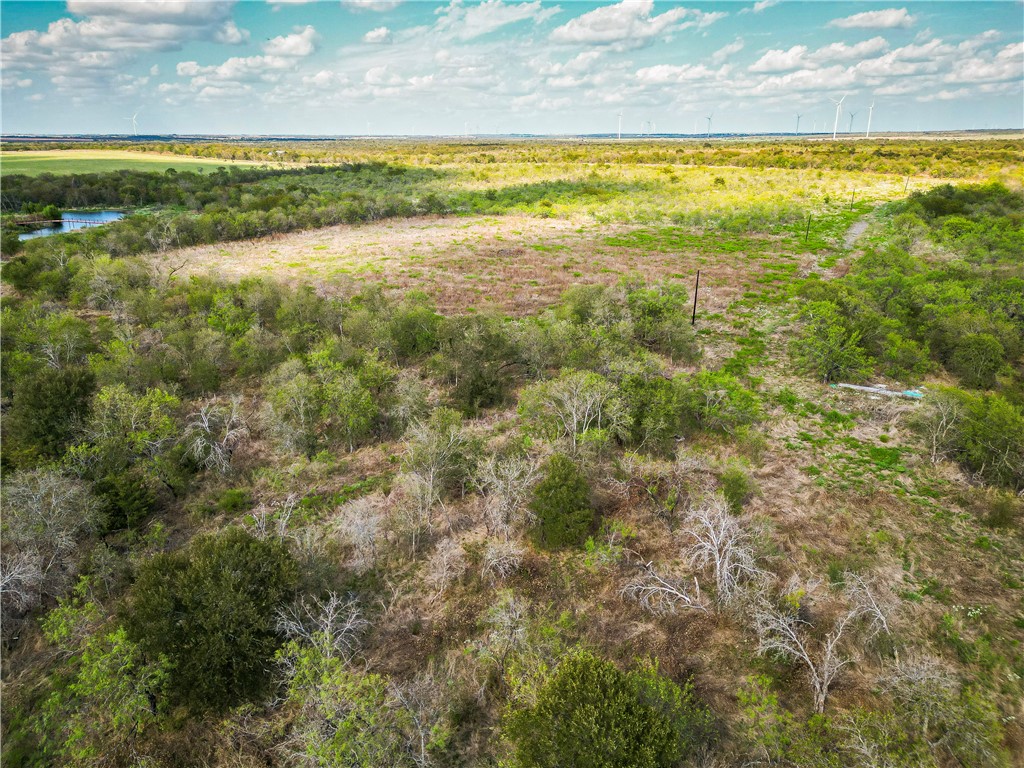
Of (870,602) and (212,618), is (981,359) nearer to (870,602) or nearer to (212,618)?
(870,602)

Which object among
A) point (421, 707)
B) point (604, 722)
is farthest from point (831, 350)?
point (421, 707)

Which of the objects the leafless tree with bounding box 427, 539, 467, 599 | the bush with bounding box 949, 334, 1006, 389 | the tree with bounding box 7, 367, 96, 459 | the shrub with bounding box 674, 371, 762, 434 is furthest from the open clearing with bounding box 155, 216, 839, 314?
the leafless tree with bounding box 427, 539, 467, 599

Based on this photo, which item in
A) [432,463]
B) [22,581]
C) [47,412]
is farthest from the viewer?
[47,412]

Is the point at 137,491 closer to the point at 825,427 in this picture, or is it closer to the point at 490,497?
the point at 490,497

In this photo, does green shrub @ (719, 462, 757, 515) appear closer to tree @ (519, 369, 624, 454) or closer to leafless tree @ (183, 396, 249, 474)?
tree @ (519, 369, 624, 454)

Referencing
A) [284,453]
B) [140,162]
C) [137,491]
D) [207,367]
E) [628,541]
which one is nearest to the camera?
[628,541]

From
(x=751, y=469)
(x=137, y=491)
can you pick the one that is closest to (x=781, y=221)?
(x=751, y=469)
